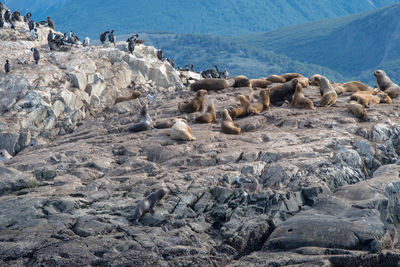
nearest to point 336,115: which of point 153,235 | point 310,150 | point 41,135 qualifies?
point 310,150

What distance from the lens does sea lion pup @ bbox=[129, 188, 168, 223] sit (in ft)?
32.0

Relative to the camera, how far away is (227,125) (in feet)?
46.3

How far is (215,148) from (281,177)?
228 cm

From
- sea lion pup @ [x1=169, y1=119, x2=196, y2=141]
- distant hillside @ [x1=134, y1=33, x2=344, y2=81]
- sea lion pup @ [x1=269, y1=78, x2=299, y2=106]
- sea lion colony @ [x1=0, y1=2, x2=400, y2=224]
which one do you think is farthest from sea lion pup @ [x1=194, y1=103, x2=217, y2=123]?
distant hillside @ [x1=134, y1=33, x2=344, y2=81]

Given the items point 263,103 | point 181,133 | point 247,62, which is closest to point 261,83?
point 263,103

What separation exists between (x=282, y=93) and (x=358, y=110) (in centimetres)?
298

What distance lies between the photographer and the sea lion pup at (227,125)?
13992mm

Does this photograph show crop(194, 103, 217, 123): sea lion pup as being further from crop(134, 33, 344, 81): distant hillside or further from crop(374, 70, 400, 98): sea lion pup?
crop(134, 33, 344, 81): distant hillside

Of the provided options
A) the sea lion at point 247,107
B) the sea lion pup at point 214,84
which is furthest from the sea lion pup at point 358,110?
the sea lion pup at point 214,84

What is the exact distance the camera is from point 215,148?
12703 mm

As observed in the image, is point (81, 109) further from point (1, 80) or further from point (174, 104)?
point (174, 104)

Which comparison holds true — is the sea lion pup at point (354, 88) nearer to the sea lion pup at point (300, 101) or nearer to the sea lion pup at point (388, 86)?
the sea lion pup at point (388, 86)

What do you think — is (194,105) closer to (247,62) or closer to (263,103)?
(263,103)

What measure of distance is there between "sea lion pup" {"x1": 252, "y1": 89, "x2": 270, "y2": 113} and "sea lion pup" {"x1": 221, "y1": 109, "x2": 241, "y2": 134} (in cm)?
130
